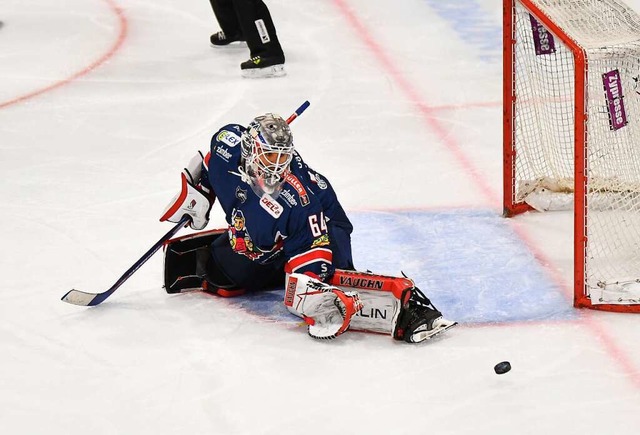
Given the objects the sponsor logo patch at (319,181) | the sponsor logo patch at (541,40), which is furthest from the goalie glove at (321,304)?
the sponsor logo patch at (541,40)

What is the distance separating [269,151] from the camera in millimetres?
3963

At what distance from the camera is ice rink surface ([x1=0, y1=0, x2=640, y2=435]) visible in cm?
380

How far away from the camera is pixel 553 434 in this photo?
362 cm

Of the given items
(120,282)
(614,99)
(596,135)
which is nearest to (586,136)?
(614,99)

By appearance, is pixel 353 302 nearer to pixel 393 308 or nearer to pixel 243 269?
pixel 393 308

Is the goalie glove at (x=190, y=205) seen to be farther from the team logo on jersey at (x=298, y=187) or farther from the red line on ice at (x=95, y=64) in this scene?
the red line on ice at (x=95, y=64)

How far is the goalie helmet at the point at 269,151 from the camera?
3959 mm

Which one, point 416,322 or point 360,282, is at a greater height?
point 360,282

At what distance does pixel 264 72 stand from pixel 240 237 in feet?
8.30

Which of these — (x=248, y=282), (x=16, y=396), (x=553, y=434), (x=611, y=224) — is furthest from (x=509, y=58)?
(x=16, y=396)

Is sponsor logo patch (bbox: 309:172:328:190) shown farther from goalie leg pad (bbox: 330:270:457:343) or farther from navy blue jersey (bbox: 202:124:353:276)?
goalie leg pad (bbox: 330:270:457:343)

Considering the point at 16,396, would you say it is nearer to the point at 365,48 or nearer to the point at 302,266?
the point at 302,266

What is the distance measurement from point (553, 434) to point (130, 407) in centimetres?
121

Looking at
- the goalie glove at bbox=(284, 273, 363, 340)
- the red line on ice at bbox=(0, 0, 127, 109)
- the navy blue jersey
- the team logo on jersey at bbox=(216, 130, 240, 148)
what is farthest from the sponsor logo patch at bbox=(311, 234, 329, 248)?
the red line on ice at bbox=(0, 0, 127, 109)
